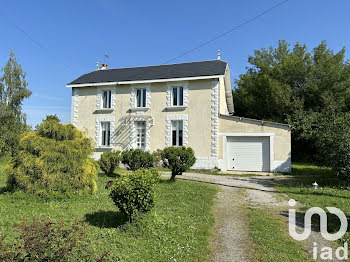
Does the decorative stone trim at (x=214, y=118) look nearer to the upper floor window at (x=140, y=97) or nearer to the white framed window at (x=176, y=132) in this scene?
the white framed window at (x=176, y=132)

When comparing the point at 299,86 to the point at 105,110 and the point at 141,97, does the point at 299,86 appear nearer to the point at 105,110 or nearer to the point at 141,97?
the point at 141,97

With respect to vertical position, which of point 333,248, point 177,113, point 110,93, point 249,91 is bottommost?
point 333,248

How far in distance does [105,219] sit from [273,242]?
365 cm

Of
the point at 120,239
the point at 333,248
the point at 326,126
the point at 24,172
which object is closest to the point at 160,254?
the point at 120,239

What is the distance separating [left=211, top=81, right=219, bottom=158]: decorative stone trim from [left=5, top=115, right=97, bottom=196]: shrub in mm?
9742

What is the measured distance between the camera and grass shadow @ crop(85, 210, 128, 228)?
17.7 feet

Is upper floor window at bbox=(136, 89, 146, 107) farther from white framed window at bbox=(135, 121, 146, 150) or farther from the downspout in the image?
the downspout

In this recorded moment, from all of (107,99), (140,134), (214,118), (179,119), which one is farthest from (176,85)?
(107,99)

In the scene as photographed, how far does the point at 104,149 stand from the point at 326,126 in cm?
1422

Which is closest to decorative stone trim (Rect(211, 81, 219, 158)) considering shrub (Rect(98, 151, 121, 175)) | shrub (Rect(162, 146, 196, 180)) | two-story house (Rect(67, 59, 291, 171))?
two-story house (Rect(67, 59, 291, 171))

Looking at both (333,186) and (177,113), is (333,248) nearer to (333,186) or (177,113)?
(333,186)

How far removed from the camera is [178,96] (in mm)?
17359

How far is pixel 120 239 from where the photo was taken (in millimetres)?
4570

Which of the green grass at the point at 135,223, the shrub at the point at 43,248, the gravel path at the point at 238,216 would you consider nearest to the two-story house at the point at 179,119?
the gravel path at the point at 238,216
